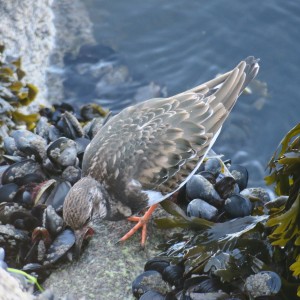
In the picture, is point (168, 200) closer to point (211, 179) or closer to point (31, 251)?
point (211, 179)

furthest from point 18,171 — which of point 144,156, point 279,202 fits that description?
point 279,202

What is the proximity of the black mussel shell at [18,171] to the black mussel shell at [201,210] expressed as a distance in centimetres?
109

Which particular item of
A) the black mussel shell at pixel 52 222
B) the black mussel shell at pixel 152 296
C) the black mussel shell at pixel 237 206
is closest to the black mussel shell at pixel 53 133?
the black mussel shell at pixel 52 222

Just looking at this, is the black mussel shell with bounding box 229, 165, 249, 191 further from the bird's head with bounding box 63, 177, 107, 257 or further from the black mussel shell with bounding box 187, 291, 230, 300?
the black mussel shell with bounding box 187, 291, 230, 300

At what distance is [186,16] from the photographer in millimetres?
7676

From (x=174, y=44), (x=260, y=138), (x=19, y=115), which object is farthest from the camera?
(x=174, y=44)

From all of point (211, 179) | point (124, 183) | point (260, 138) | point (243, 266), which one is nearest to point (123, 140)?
point (124, 183)

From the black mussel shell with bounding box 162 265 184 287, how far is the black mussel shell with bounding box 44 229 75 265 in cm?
62

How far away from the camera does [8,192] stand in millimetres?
4191

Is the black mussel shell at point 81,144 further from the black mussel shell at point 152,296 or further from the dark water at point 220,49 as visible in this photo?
the dark water at point 220,49

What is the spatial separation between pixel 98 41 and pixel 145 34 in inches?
22.9

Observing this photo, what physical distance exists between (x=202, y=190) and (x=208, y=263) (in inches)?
28.3

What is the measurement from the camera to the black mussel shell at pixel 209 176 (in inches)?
173

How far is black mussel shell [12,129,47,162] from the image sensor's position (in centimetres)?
441
